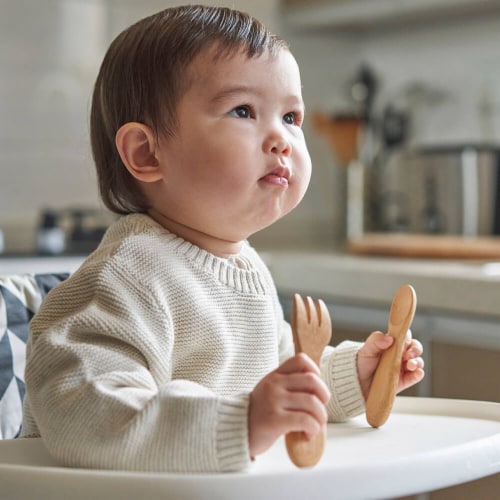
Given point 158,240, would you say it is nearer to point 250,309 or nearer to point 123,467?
point 250,309

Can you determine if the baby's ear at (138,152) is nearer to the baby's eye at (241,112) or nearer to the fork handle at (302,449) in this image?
the baby's eye at (241,112)

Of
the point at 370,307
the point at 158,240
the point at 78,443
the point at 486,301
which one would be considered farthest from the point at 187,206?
the point at 370,307

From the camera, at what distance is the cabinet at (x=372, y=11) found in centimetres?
245

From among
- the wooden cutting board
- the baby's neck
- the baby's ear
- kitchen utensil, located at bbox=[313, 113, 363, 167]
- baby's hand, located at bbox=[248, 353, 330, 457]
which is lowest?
the wooden cutting board

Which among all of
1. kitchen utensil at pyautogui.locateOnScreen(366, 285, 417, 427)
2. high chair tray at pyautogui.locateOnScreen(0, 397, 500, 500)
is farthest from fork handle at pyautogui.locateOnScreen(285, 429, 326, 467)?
kitchen utensil at pyautogui.locateOnScreen(366, 285, 417, 427)

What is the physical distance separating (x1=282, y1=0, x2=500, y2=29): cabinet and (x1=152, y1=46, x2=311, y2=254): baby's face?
1.66 meters

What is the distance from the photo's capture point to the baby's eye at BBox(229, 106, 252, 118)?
84 centimetres

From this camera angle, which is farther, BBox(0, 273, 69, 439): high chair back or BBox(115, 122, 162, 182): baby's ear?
BBox(0, 273, 69, 439): high chair back

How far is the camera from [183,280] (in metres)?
0.83

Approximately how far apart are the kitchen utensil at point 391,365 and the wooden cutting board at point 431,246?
1296 mm

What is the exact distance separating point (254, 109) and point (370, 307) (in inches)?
44.9

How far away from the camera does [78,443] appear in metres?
0.71

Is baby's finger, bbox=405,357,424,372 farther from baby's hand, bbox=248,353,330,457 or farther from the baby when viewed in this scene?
baby's hand, bbox=248,353,330,457

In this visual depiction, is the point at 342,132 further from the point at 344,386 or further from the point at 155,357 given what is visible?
the point at 155,357
